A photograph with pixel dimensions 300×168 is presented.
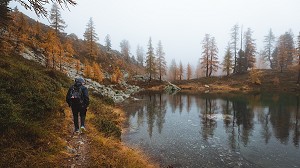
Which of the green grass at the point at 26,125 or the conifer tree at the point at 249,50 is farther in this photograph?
the conifer tree at the point at 249,50

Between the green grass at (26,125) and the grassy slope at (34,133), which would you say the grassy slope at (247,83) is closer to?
the grassy slope at (34,133)

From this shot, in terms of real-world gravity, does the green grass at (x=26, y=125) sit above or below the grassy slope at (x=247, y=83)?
below

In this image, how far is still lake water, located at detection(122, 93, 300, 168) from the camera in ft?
38.0

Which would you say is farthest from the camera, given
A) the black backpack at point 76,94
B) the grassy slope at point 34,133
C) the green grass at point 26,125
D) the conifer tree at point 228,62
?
the conifer tree at point 228,62

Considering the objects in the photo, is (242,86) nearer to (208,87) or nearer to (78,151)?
(208,87)

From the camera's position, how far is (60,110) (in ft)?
40.3

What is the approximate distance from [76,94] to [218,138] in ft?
37.3

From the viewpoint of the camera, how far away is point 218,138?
15406mm

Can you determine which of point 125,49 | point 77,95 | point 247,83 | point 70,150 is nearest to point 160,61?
point 247,83

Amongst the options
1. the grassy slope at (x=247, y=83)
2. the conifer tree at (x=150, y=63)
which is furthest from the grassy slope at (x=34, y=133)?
the conifer tree at (x=150, y=63)

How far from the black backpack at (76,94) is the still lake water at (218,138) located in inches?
221

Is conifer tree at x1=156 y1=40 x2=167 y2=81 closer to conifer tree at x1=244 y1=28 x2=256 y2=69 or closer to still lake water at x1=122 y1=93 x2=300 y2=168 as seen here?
conifer tree at x1=244 y1=28 x2=256 y2=69

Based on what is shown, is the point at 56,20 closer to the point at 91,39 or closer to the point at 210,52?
the point at 91,39

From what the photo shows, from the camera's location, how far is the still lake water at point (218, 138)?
11.6 metres
